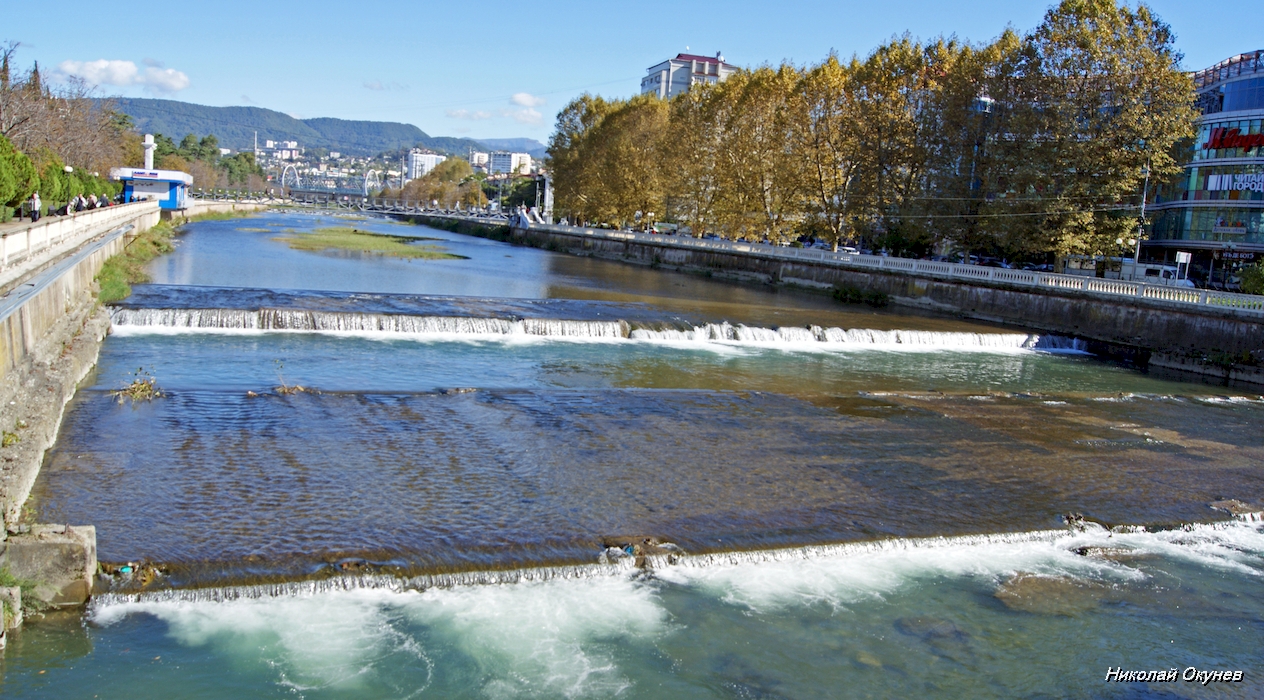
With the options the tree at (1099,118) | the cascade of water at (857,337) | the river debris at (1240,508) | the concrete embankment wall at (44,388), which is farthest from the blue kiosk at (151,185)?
the river debris at (1240,508)

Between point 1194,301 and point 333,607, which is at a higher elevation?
point 1194,301

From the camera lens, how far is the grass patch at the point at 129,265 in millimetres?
28625

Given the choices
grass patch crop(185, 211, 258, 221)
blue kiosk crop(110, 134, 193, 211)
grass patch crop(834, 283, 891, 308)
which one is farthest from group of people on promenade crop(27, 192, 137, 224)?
grass patch crop(834, 283, 891, 308)

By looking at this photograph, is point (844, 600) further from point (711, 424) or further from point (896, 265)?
point (896, 265)

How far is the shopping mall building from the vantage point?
50.6 metres

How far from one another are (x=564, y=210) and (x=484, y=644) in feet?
302

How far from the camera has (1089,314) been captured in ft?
118

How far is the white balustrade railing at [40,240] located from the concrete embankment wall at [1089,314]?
105ft

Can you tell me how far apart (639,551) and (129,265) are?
108ft

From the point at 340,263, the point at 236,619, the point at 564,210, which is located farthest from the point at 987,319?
the point at 564,210

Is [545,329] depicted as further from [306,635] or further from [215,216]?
[215,216]

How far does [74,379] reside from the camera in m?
18.1

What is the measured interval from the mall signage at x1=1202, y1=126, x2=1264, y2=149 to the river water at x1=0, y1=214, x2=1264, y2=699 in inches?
1305

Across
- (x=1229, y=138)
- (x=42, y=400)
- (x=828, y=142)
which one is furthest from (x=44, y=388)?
(x=1229, y=138)
